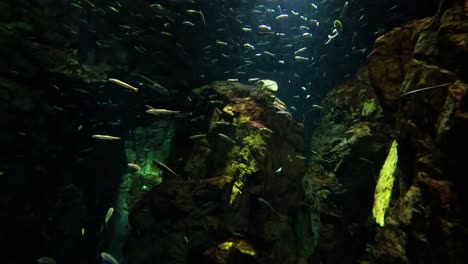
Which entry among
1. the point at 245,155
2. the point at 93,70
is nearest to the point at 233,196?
the point at 245,155

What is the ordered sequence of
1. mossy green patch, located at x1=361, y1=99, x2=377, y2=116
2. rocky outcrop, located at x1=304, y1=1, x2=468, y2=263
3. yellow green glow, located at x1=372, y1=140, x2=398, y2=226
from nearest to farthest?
1. rocky outcrop, located at x1=304, y1=1, x2=468, y2=263
2. yellow green glow, located at x1=372, y1=140, x2=398, y2=226
3. mossy green patch, located at x1=361, y1=99, x2=377, y2=116

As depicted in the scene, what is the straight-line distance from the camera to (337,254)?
28.7ft

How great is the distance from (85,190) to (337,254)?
9111 millimetres

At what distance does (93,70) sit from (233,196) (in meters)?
6.77

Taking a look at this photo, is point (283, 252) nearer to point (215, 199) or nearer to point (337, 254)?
point (337, 254)

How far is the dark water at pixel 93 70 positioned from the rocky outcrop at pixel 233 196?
281 centimetres

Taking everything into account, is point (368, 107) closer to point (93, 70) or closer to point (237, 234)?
point (237, 234)

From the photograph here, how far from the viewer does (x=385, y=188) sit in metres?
6.50

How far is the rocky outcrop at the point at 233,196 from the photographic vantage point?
7801 mm

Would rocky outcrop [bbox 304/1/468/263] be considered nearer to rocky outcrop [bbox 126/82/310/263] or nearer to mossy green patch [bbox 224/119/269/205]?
rocky outcrop [bbox 126/82/310/263]

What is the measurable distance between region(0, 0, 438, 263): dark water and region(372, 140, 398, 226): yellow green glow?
18.8 ft

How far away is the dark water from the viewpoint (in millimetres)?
8391

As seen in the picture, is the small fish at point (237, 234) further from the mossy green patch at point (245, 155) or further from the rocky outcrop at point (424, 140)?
the rocky outcrop at point (424, 140)

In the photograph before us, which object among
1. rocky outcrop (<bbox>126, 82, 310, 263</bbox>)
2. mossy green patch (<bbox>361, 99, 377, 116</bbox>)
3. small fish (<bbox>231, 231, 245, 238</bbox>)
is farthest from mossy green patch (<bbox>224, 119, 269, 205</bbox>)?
mossy green patch (<bbox>361, 99, 377, 116</bbox>)
